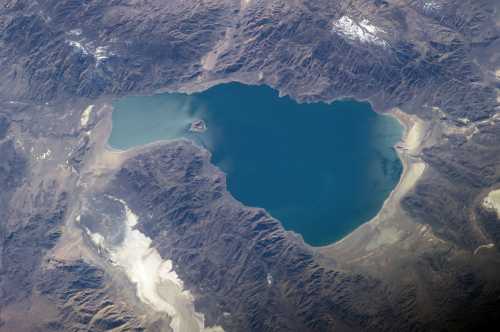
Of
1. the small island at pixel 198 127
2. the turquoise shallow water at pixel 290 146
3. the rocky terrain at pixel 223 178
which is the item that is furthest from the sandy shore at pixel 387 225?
the small island at pixel 198 127

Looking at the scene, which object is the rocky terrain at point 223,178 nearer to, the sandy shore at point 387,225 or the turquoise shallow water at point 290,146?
the sandy shore at point 387,225

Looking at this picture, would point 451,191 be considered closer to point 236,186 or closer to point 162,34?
point 236,186

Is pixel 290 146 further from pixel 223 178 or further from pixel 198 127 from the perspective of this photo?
pixel 198 127

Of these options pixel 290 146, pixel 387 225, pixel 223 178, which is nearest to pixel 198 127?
pixel 223 178

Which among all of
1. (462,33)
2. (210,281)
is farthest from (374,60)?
(210,281)

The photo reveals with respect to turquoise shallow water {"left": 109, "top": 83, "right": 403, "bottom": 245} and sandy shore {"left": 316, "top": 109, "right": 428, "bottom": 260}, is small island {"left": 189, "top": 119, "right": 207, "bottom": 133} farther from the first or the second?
sandy shore {"left": 316, "top": 109, "right": 428, "bottom": 260}

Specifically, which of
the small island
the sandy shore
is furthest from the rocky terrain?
the small island
